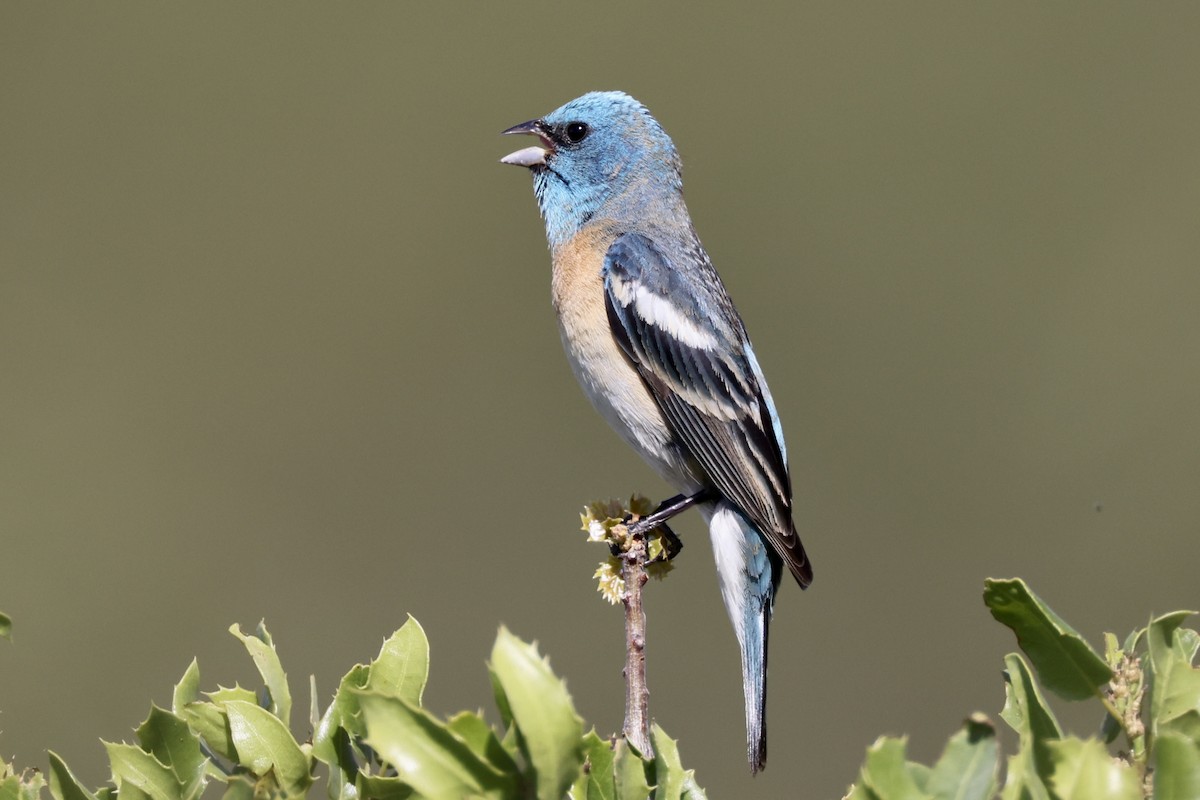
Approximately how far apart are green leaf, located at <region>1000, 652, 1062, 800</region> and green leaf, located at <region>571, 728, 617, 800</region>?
0.40 metres

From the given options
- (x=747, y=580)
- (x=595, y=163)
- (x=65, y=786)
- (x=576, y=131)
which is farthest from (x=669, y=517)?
(x=65, y=786)

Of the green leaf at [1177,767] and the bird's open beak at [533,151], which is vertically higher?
the bird's open beak at [533,151]

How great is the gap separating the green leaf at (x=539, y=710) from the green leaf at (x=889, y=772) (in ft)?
0.80

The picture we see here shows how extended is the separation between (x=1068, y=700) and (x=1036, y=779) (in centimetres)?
23

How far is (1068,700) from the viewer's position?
131 cm

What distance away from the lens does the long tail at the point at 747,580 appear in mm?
2826

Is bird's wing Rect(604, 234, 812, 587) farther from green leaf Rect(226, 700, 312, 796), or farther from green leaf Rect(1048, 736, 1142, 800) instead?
green leaf Rect(1048, 736, 1142, 800)

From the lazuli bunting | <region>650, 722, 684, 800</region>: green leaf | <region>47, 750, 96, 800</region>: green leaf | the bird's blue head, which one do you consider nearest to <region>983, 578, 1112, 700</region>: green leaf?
<region>650, 722, 684, 800</region>: green leaf

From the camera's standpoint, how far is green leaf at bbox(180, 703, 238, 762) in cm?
136

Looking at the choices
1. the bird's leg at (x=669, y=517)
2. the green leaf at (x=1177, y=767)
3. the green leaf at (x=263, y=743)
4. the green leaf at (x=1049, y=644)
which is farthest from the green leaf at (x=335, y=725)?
the bird's leg at (x=669, y=517)

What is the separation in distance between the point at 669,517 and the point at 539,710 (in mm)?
1614

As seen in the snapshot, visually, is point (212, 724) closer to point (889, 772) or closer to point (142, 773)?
point (142, 773)

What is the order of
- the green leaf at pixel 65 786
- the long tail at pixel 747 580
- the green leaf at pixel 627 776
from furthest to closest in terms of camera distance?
the long tail at pixel 747 580
the green leaf at pixel 65 786
the green leaf at pixel 627 776

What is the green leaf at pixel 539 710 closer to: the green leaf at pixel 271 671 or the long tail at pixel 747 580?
the green leaf at pixel 271 671
